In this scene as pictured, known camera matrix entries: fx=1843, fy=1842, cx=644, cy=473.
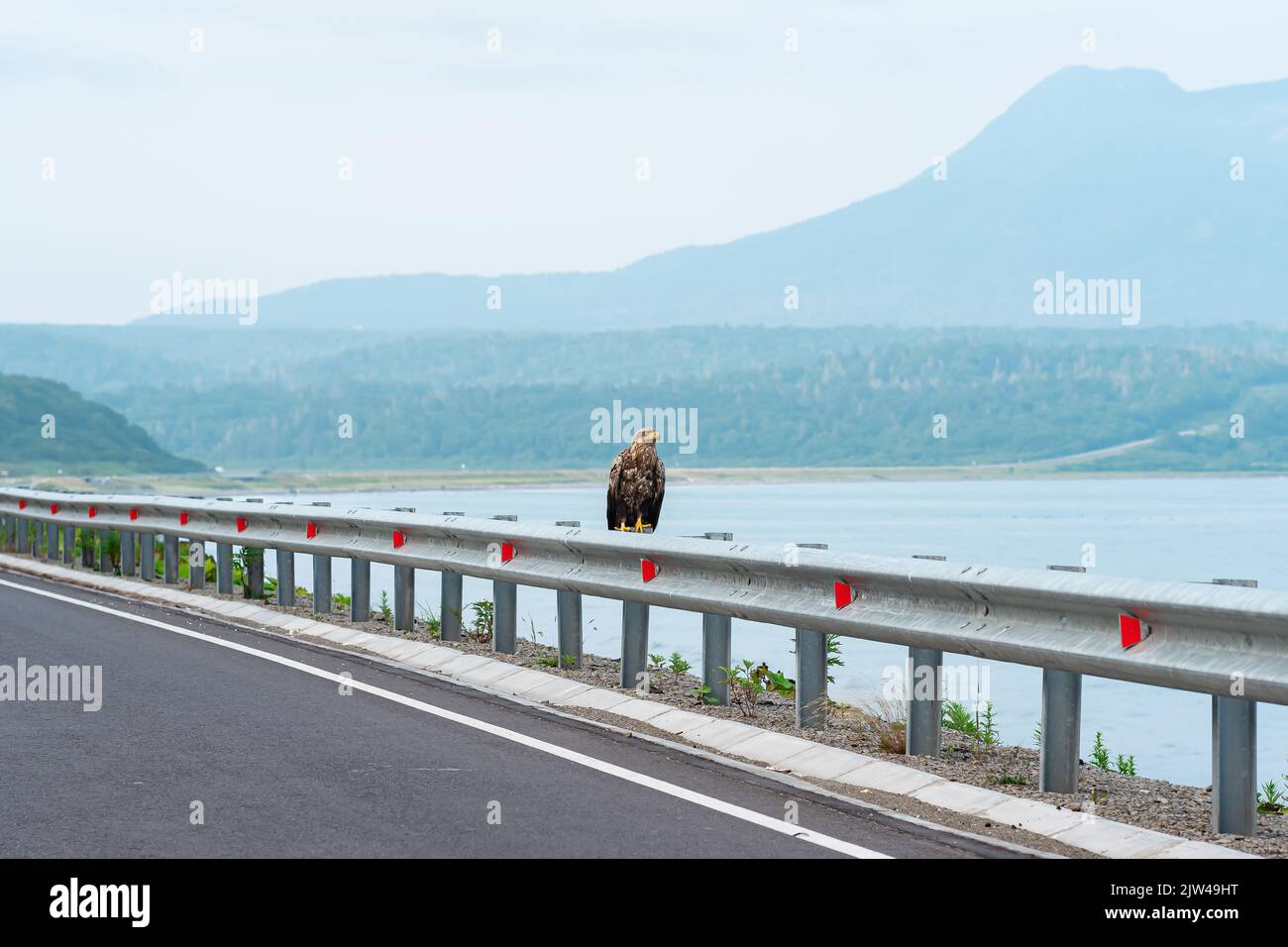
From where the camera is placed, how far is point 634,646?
10906 mm

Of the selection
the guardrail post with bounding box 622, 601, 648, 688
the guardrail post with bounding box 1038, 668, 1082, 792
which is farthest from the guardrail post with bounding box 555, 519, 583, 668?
the guardrail post with bounding box 1038, 668, 1082, 792

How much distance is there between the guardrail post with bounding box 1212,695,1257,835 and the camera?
7.05 meters

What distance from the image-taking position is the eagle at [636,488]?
44.5 feet

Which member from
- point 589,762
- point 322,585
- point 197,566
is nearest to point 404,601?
point 322,585

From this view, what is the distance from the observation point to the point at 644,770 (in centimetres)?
855

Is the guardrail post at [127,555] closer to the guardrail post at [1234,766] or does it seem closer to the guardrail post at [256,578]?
the guardrail post at [256,578]

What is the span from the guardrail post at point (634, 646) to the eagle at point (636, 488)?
8.49 feet

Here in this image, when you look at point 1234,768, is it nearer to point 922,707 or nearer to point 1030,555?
point 922,707

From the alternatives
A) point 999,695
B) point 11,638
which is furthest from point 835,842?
point 999,695

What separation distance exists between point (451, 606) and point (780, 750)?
4720 millimetres

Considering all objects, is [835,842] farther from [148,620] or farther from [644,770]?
[148,620]

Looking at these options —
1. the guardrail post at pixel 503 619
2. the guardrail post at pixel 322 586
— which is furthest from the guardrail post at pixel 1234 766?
the guardrail post at pixel 322 586
